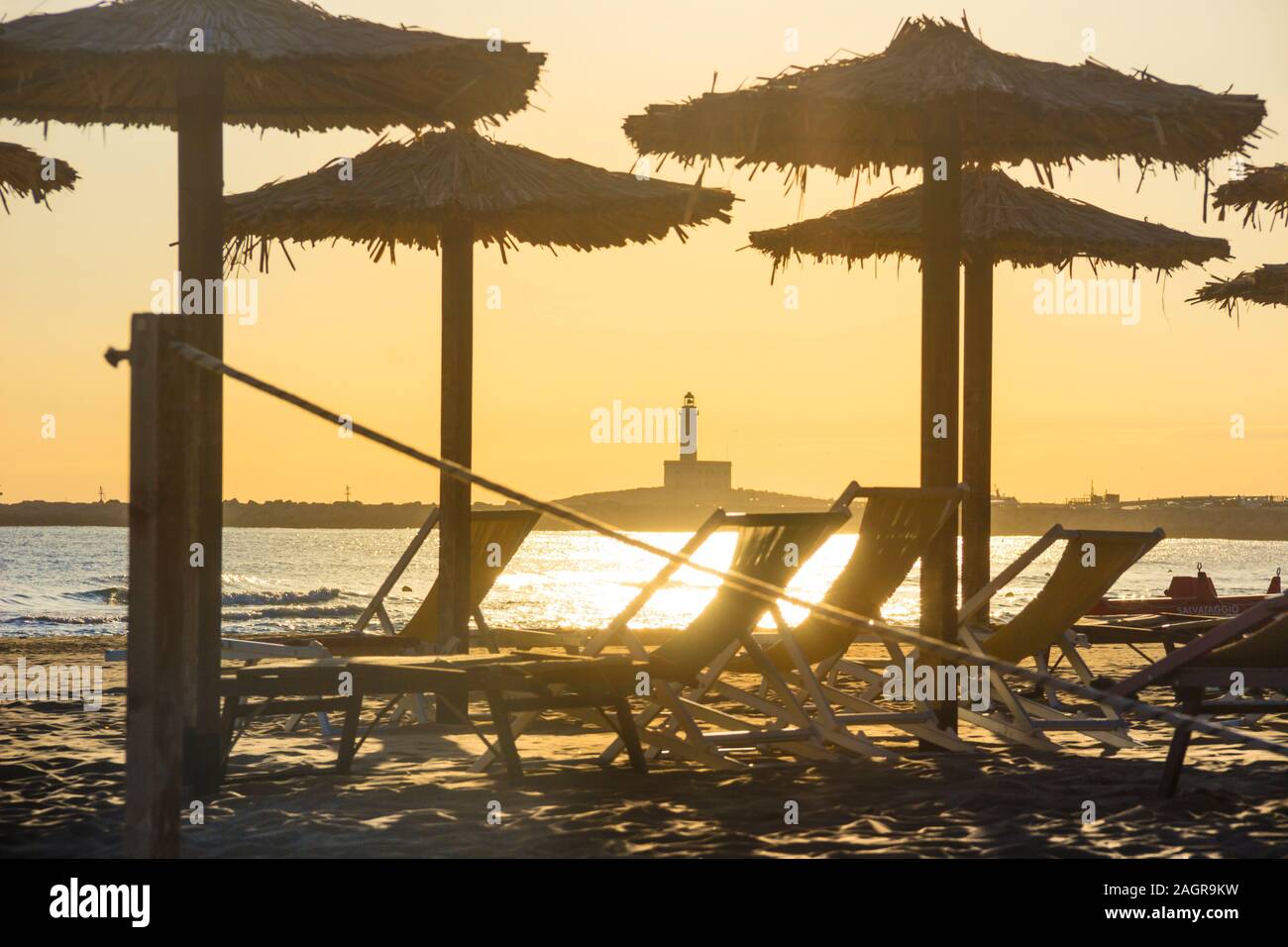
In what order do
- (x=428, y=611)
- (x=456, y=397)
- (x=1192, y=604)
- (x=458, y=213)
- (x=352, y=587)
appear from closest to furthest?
(x=458, y=213), (x=456, y=397), (x=428, y=611), (x=1192, y=604), (x=352, y=587)

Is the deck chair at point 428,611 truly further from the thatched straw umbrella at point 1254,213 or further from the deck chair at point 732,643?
the thatched straw umbrella at point 1254,213

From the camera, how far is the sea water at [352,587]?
35.3 meters

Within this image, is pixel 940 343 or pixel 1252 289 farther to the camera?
pixel 1252 289

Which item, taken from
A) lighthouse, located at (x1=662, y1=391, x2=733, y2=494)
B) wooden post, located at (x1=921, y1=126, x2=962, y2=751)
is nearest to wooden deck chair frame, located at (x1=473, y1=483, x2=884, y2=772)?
wooden post, located at (x1=921, y1=126, x2=962, y2=751)

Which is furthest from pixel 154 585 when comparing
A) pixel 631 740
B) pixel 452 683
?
pixel 631 740

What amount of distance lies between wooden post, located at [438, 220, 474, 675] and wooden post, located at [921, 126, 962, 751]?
2294 mm

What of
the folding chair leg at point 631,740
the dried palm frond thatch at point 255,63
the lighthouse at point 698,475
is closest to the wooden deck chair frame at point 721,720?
the folding chair leg at point 631,740

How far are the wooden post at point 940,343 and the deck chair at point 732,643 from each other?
74 cm

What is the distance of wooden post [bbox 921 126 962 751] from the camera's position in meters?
7.07

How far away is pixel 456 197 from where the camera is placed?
7.39m

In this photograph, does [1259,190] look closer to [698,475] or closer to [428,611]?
[428,611]

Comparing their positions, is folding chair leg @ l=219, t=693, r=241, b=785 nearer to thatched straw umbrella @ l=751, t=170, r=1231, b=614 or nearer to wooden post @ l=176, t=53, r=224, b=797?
wooden post @ l=176, t=53, r=224, b=797

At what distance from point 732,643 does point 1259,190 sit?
612 centimetres
